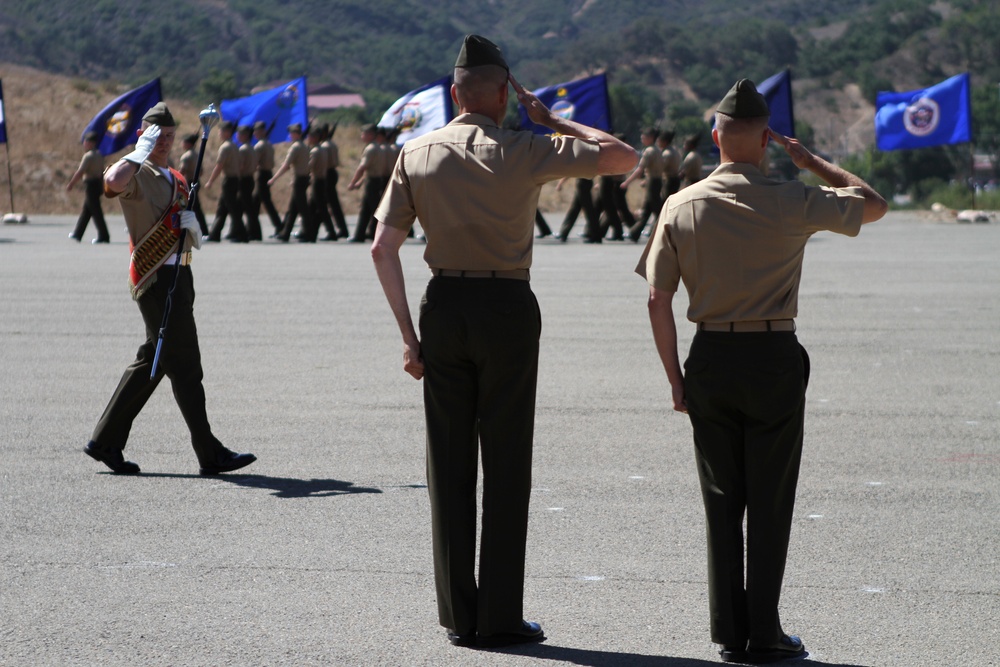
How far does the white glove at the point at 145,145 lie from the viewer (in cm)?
673

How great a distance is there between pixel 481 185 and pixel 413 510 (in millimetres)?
2203

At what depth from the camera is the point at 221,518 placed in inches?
247

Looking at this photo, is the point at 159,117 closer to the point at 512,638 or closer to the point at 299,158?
the point at 512,638

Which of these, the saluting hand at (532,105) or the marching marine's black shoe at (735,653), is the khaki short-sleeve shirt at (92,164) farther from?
the marching marine's black shoe at (735,653)

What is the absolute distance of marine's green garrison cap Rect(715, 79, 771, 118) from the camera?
437 centimetres

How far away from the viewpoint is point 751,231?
4414 mm

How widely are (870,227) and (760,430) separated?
28.4 m

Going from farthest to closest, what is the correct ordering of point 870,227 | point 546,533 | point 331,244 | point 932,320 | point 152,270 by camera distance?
point 870,227
point 331,244
point 932,320
point 152,270
point 546,533

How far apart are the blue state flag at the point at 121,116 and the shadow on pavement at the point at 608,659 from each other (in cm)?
2031

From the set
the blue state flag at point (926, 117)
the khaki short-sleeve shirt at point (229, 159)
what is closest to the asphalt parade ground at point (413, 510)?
the khaki short-sleeve shirt at point (229, 159)

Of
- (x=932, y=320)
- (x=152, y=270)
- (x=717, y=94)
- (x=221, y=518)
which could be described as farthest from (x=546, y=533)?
(x=717, y=94)

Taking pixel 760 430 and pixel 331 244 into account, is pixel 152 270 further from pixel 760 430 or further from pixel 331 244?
pixel 331 244

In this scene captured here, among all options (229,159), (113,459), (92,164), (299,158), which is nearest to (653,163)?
(299,158)

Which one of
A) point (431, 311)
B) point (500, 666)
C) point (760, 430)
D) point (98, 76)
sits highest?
point (98, 76)
